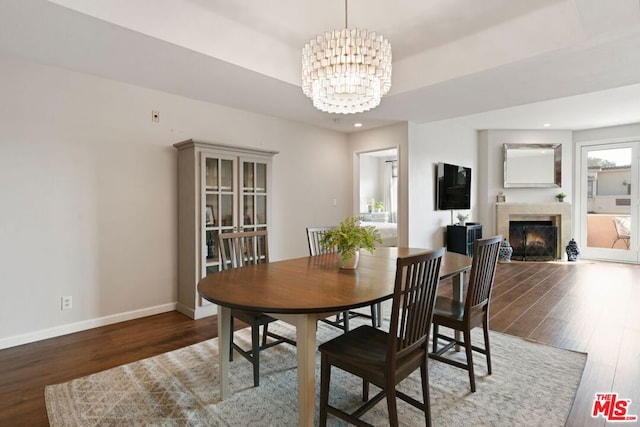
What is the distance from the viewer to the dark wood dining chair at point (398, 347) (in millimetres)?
1492

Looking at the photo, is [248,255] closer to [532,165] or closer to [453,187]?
[453,187]

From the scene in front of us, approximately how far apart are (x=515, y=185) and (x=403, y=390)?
247 inches

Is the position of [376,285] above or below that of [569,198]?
below

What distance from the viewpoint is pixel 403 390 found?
2.13 m

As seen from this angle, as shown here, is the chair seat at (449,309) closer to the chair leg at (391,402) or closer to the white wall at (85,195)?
the chair leg at (391,402)

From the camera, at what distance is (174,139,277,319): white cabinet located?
11.5ft

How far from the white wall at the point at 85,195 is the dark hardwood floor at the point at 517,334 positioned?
0.31 meters

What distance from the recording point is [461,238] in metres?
5.72

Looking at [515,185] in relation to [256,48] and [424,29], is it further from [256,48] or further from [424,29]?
[256,48]

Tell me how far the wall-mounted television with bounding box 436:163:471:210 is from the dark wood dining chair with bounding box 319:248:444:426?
14.1ft

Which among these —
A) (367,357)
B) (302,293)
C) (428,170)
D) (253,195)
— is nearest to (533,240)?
(428,170)

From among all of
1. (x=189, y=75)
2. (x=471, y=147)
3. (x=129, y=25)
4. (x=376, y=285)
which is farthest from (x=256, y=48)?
(x=471, y=147)

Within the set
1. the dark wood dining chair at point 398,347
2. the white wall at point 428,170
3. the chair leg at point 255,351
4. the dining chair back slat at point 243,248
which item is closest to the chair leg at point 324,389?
the dark wood dining chair at point 398,347

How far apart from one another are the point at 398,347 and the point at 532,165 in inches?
277
